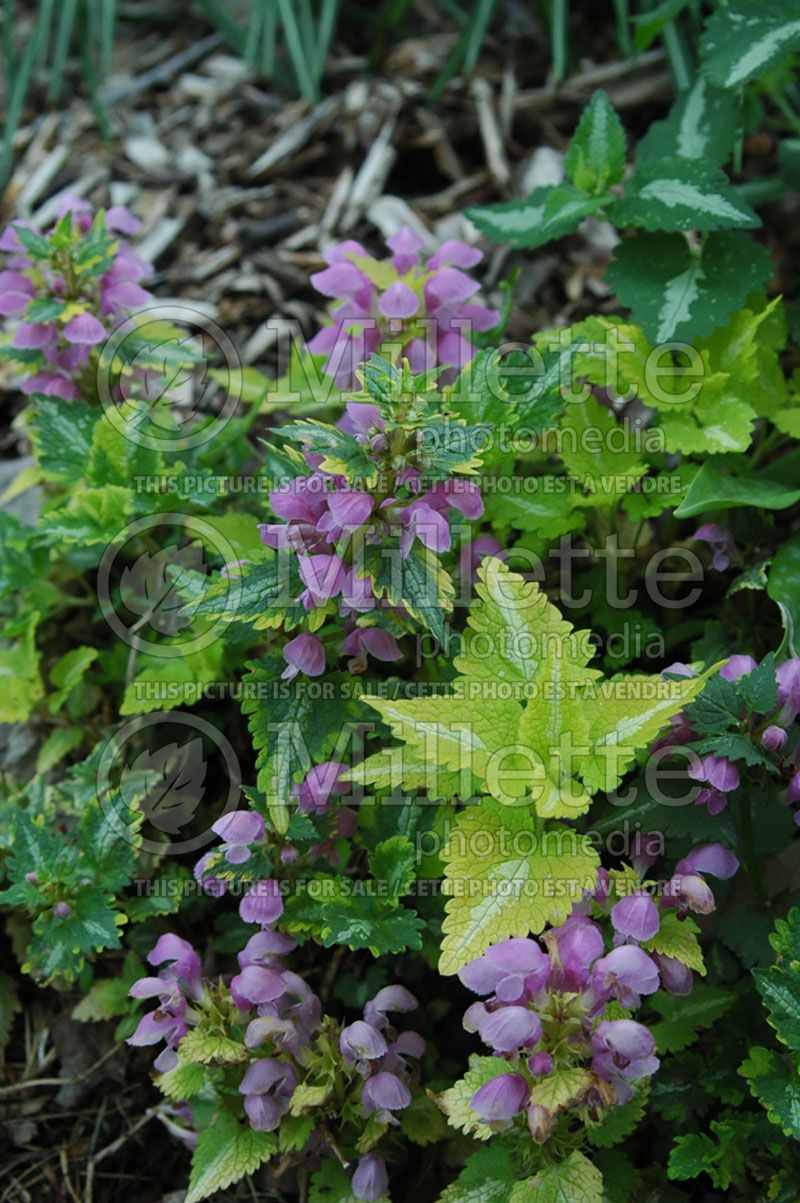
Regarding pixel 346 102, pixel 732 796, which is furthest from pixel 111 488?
pixel 346 102

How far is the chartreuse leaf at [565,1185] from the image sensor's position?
4.55ft

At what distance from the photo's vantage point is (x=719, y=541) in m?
1.96

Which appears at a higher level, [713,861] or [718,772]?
[718,772]

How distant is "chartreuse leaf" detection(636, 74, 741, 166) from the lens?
2262mm

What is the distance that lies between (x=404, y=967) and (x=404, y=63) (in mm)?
2705

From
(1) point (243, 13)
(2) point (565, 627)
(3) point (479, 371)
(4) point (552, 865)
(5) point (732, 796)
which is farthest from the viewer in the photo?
(1) point (243, 13)

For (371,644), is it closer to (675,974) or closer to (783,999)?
(675,974)

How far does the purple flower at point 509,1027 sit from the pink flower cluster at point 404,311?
44.3 inches

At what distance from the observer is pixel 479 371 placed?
1787mm

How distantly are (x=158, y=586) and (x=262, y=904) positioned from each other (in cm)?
82

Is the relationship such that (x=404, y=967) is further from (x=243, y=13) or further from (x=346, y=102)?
(x=243, y=13)

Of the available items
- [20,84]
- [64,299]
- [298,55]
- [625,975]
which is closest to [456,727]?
[625,975]

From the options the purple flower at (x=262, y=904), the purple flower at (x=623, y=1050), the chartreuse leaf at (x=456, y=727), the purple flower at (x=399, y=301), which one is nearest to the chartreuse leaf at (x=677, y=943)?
the purple flower at (x=623, y=1050)

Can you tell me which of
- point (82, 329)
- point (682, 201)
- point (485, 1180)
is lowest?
point (485, 1180)
